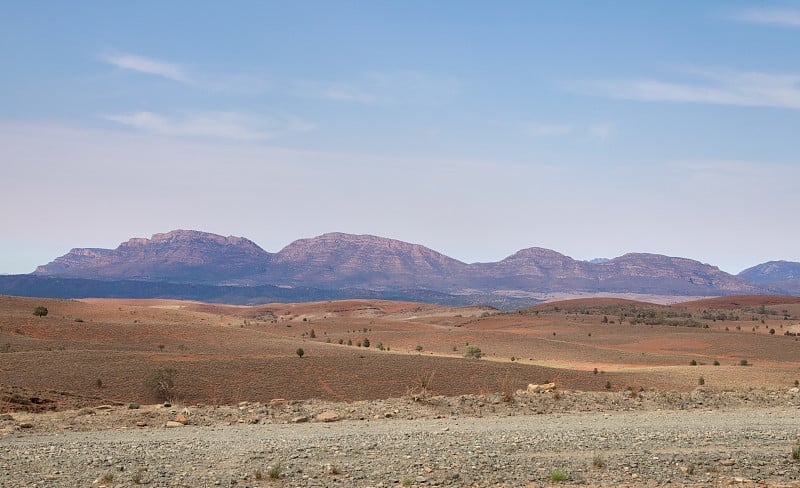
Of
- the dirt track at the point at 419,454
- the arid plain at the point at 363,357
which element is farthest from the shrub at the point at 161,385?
the dirt track at the point at 419,454

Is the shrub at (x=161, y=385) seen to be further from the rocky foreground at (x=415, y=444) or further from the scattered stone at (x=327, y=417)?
the scattered stone at (x=327, y=417)

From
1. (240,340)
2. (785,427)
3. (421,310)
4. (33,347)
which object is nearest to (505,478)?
(785,427)

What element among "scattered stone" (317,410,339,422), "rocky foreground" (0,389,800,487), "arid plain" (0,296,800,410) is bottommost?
"arid plain" (0,296,800,410)

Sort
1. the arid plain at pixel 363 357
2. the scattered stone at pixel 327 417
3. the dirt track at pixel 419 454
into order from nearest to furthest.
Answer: the dirt track at pixel 419 454 → the scattered stone at pixel 327 417 → the arid plain at pixel 363 357

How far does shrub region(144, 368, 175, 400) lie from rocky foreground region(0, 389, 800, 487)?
591 centimetres

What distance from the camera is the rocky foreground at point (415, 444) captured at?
11000mm

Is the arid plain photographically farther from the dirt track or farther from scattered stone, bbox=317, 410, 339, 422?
the dirt track

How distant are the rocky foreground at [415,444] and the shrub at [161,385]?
591cm

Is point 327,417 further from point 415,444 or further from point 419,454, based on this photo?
point 419,454

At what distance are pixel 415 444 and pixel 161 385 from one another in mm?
14651

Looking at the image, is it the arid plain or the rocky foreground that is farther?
the arid plain

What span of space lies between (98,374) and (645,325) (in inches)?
2563

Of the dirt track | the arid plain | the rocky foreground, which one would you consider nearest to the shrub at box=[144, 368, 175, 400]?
the arid plain

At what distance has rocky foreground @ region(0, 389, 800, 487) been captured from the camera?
11000 mm
